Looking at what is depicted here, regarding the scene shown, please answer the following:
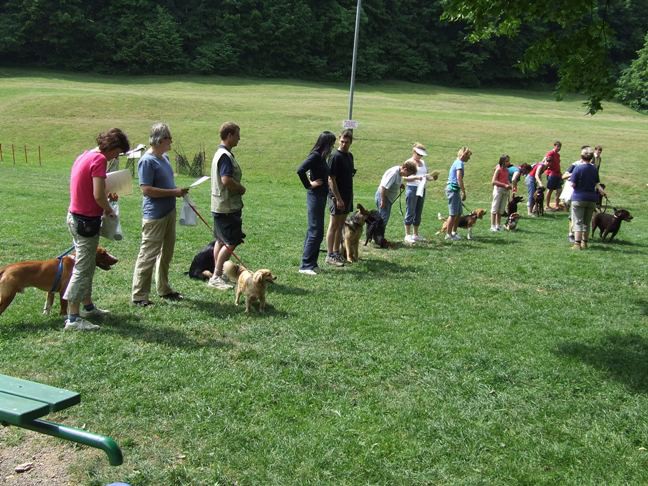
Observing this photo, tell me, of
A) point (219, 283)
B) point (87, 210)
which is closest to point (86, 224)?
point (87, 210)

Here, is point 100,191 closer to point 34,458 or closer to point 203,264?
point 34,458

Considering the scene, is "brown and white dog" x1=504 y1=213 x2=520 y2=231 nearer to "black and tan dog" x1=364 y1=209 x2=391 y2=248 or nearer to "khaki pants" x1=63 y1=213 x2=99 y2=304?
"black and tan dog" x1=364 y1=209 x2=391 y2=248

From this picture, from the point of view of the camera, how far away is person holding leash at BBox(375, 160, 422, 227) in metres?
10.7

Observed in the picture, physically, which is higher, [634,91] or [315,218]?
[634,91]

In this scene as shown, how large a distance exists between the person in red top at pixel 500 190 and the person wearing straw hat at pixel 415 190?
8.42 ft

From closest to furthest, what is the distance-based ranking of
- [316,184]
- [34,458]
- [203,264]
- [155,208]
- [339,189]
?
[34,458] → [155,208] → [203,264] → [316,184] → [339,189]

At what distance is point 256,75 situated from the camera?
6431 cm

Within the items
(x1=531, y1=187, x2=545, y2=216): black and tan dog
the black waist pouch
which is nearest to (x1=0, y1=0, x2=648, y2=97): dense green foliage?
(x1=531, y1=187, x2=545, y2=216): black and tan dog

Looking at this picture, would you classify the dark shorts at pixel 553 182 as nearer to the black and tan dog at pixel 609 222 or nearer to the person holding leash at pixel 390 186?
the black and tan dog at pixel 609 222

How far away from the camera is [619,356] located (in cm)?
580

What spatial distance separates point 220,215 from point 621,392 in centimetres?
451

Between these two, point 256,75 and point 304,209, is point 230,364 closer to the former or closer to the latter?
point 304,209

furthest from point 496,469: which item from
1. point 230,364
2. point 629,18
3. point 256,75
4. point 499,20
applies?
point 629,18

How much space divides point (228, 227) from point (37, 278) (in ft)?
7.36
